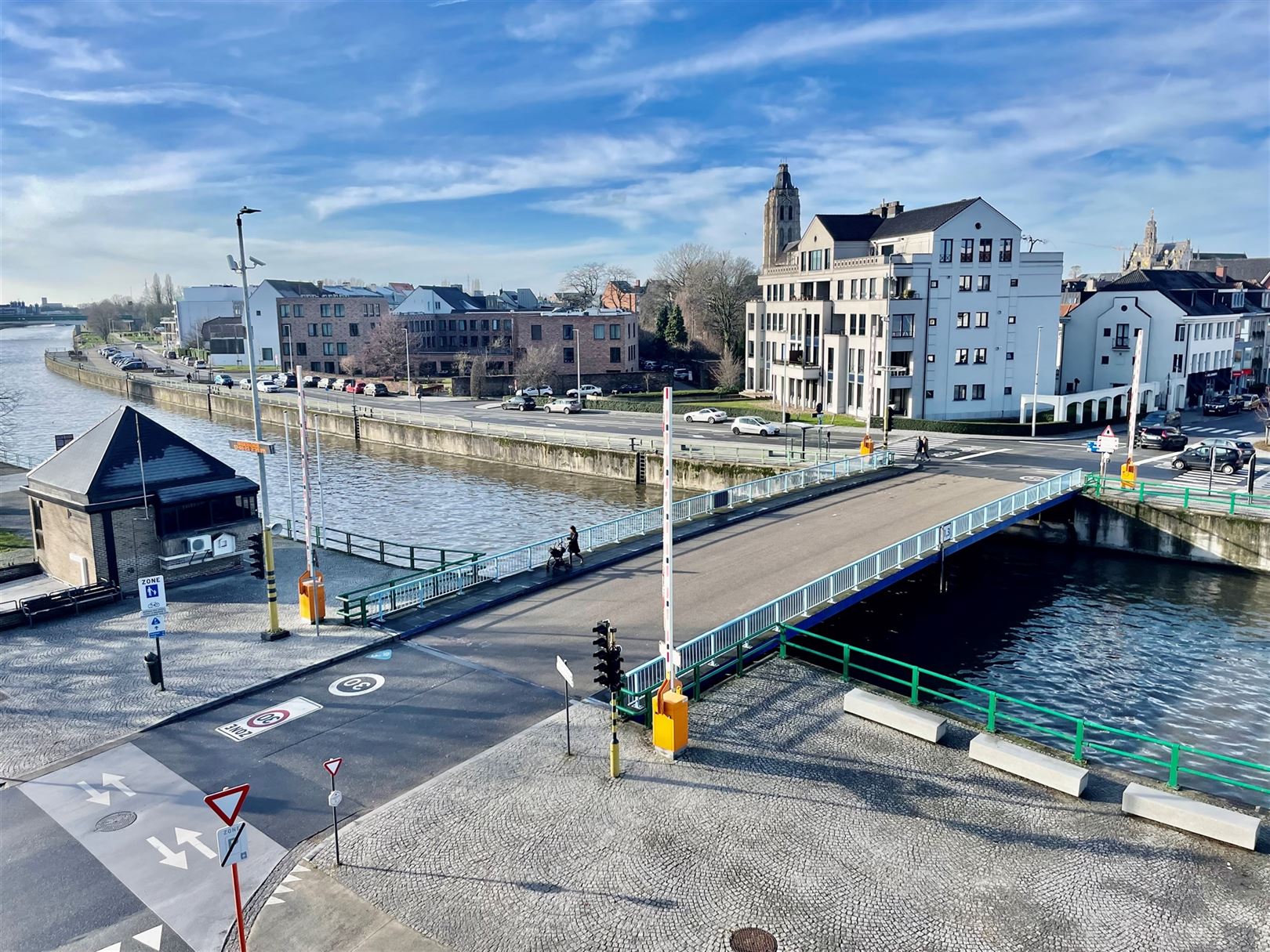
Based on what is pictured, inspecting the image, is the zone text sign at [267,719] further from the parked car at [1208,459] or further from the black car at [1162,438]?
the black car at [1162,438]

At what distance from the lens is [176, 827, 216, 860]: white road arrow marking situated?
13.2 meters

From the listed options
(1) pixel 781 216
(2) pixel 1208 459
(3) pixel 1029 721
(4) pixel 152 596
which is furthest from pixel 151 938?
(1) pixel 781 216

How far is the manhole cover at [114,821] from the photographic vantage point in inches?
543

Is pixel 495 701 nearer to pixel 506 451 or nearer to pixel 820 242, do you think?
pixel 506 451

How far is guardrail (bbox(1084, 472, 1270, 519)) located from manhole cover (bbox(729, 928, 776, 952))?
32.5 meters

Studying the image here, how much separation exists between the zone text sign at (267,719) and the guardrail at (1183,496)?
34272mm

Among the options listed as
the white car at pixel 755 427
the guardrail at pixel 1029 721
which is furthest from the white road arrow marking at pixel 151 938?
the white car at pixel 755 427

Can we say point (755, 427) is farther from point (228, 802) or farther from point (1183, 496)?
point (228, 802)

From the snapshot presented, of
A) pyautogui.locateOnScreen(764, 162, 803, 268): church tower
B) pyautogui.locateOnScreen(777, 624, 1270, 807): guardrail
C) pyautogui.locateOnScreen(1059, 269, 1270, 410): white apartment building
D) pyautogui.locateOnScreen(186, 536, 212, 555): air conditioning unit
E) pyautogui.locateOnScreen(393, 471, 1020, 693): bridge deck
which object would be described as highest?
pyautogui.locateOnScreen(764, 162, 803, 268): church tower

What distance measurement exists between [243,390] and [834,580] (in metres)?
90.7

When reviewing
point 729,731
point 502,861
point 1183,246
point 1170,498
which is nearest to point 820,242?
point 1170,498

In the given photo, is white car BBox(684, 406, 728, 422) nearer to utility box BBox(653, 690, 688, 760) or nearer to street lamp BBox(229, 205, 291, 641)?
street lamp BBox(229, 205, 291, 641)

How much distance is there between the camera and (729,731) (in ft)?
55.2

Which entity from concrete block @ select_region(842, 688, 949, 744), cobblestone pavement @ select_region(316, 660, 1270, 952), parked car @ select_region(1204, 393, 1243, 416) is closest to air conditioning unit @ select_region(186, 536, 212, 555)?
cobblestone pavement @ select_region(316, 660, 1270, 952)
